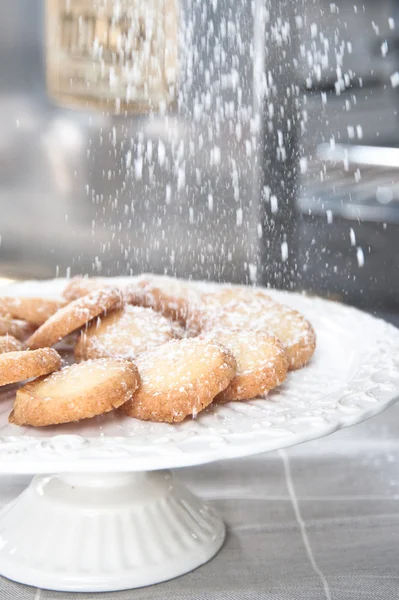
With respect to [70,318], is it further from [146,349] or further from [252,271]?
[252,271]

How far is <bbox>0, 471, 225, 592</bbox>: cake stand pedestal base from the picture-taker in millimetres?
466

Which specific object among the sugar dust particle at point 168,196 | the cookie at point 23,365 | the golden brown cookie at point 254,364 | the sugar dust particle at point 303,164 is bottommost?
the sugar dust particle at point 168,196

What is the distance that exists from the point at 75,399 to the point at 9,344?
9 cm

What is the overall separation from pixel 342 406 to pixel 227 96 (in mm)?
1450

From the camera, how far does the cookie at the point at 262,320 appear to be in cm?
52

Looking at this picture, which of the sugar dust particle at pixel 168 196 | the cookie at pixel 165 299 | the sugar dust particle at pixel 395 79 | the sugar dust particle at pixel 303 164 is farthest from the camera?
the sugar dust particle at pixel 168 196

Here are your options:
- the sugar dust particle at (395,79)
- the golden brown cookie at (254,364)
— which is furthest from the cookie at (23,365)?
the sugar dust particle at (395,79)

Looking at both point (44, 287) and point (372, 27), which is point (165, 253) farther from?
point (44, 287)

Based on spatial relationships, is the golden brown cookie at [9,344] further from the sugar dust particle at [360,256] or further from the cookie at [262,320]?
the sugar dust particle at [360,256]

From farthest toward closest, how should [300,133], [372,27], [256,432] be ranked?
[300,133], [372,27], [256,432]

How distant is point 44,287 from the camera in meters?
0.68

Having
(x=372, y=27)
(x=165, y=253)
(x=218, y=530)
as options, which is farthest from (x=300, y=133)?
(x=218, y=530)

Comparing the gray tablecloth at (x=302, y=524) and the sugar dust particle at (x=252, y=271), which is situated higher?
the gray tablecloth at (x=302, y=524)

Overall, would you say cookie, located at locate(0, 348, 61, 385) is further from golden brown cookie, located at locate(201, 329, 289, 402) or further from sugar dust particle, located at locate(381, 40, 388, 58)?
sugar dust particle, located at locate(381, 40, 388, 58)
